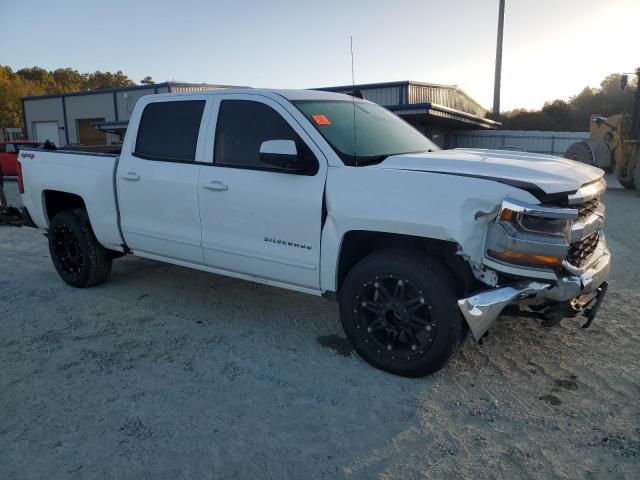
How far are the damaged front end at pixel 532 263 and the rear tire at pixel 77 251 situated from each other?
3.99 metres

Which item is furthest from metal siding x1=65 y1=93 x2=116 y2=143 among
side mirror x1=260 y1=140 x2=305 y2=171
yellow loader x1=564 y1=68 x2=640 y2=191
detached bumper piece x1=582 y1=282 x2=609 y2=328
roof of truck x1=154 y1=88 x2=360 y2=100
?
detached bumper piece x1=582 y1=282 x2=609 y2=328

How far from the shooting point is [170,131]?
465 centimetres

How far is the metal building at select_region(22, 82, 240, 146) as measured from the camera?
31281mm

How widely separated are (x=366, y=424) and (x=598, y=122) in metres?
17.5

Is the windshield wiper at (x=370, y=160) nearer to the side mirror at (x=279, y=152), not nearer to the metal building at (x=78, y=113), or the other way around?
the side mirror at (x=279, y=152)

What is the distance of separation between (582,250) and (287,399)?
2211 mm

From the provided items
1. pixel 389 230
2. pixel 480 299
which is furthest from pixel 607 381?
pixel 389 230

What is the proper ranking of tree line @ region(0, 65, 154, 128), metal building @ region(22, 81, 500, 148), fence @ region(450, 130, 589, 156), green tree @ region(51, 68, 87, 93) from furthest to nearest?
green tree @ region(51, 68, 87, 93)
tree line @ region(0, 65, 154, 128)
fence @ region(450, 130, 589, 156)
metal building @ region(22, 81, 500, 148)

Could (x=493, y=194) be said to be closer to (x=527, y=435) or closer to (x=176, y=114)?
(x=527, y=435)

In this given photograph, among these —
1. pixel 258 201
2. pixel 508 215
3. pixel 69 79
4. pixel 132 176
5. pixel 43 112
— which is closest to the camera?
pixel 508 215

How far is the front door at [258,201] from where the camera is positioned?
3.78m

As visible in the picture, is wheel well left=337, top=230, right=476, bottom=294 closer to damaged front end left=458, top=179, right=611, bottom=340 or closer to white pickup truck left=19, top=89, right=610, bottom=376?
white pickup truck left=19, top=89, right=610, bottom=376

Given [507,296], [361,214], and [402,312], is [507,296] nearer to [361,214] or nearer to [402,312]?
[402,312]

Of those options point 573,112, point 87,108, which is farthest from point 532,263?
point 573,112
